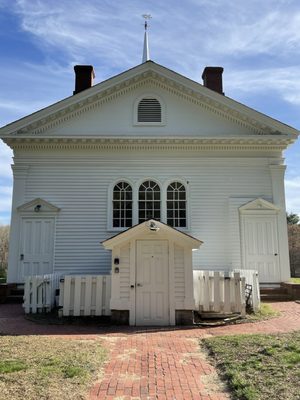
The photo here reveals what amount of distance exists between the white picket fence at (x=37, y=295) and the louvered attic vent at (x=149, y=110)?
794cm

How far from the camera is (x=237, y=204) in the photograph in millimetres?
15000

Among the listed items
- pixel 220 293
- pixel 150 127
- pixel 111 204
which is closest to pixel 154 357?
pixel 220 293

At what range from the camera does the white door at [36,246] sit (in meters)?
14.6

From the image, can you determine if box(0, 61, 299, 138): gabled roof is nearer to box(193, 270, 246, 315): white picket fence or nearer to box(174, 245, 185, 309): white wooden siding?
box(193, 270, 246, 315): white picket fence

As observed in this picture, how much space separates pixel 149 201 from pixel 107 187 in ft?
5.89

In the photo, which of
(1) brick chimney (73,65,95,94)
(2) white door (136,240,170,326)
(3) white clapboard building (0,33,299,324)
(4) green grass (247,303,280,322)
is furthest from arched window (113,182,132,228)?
(4) green grass (247,303,280,322)

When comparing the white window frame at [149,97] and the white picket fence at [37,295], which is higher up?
the white window frame at [149,97]

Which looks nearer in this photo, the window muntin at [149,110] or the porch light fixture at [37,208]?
the porch light fixture at [37,208]

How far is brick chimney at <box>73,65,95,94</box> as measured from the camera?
59.2ft

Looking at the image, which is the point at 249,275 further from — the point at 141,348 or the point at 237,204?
the point at 141,348

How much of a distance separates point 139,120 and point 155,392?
1244cm

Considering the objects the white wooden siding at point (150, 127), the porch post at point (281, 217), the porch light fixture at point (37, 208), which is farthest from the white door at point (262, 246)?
the porch light fixture at point (37, 208)

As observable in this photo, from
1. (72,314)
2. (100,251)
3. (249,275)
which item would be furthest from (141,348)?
(100,251)

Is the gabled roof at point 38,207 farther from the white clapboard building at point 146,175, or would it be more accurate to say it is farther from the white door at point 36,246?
the white door at point 36,246
